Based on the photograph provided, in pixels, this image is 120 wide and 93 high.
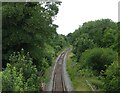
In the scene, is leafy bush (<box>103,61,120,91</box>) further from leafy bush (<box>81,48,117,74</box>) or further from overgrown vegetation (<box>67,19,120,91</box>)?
leafy bush (<box>81,48,117,74</box>)

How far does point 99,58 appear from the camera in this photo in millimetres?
46094

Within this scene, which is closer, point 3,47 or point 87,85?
point 3,47

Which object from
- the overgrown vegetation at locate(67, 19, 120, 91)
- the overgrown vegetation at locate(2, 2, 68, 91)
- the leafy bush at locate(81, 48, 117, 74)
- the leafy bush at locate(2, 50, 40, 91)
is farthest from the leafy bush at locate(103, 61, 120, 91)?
the leafy bush at locate(81, 48, 117, 74)

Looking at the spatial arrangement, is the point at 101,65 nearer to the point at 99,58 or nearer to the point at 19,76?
the point at 99,58

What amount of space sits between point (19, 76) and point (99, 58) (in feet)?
85.9

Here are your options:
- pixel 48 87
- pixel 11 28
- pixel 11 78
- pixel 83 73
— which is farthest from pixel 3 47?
pixel 83 73

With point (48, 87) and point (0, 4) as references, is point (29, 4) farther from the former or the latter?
point (48, 87)

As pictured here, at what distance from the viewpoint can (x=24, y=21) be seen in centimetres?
3138

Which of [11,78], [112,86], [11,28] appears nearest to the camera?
[11,78]

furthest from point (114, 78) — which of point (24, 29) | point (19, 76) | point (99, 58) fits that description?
point (99, 58)

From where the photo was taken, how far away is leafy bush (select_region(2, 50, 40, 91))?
19.5 m

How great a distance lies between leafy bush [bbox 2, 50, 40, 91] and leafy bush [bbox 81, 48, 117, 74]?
20.7 meters

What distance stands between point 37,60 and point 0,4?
607 centimetres

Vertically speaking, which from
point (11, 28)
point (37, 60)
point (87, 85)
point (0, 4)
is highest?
point (0, 4)
